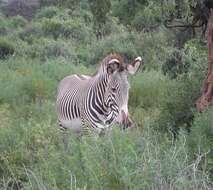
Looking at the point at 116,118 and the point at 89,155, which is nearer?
the point at 89,155

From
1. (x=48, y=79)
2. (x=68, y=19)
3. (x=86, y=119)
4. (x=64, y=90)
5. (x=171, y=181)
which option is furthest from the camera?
(x=68, y=19)

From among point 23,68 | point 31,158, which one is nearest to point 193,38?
point 31,158

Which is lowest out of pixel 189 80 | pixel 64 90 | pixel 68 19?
pixel 68 19

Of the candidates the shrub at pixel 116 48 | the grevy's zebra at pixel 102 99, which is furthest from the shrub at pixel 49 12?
the grevy's zebra at pixel 102 99

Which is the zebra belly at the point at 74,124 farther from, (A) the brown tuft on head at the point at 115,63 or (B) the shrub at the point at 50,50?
(B) the shrub at the point at 50,50

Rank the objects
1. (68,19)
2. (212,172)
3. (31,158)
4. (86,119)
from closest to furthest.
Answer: (212,172), (31,158), (86,119), (68,19)

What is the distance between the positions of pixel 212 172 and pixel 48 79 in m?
11.1

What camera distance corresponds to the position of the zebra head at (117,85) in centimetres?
868

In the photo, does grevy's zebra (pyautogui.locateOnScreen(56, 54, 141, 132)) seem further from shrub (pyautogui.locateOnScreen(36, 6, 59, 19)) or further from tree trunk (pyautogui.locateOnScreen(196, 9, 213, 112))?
shrub (pyautogui.locateOnScreen(36, 6, 59, 19))

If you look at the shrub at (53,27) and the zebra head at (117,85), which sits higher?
the zebra head at (117,85)

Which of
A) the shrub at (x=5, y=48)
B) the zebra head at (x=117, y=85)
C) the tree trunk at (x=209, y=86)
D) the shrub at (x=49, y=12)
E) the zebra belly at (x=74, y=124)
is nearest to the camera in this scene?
the tree trunk at (x=209, y=86)

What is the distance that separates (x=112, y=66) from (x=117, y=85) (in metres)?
0.26

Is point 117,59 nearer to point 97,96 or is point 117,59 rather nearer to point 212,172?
point 97,96

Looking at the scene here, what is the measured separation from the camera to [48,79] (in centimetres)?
1650
